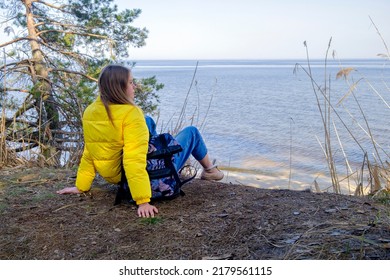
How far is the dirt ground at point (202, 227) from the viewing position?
6.89 feet

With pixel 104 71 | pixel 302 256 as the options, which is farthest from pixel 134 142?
pixel 302 256

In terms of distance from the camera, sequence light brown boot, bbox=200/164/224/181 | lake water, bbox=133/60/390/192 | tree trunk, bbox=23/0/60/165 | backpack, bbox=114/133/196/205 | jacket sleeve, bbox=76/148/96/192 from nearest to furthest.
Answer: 1. backpack, bbox=114/133/196/205
2. jacket sleeve, bbox=76/148/96/192
3. light brown boot, bbox=200/164/224/181
4. tree trunk, bbox=23/0/60/165
5. lake water, bbox=133/60/390/192

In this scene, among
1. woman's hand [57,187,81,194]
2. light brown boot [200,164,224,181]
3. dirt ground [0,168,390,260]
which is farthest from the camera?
light brown boot [200,164,224,181]

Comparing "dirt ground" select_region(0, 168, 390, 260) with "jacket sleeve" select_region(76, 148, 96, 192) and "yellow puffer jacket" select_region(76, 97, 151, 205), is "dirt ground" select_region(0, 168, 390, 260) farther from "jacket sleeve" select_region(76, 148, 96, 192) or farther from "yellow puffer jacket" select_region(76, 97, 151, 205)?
"yellow puffer jacket" select_region(76, 97, 151, 205)

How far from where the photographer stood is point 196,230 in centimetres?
241

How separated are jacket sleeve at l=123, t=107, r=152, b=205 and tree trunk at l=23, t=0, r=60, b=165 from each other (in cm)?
234

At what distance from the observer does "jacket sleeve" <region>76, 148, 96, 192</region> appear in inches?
117

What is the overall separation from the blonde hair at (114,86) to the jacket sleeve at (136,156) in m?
0.13

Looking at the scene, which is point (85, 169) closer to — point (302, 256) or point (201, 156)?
point (201, 156)

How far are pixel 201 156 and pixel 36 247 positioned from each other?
141cm

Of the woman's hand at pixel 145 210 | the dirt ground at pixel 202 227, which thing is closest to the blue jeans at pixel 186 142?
the dirt ground at pixel 202 227

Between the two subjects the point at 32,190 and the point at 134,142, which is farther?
the point at 32,190

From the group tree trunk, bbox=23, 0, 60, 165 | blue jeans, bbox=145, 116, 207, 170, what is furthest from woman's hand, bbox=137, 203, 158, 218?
tree trunk, bbox=23, 0, 60, 165

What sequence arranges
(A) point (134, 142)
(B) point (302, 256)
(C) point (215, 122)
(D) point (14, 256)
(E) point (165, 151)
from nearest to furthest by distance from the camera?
(B) point (302, 256), (D) point (14, 256), (A) point (134, 142), (E) point (165, 151), (C) point (215, 122)
